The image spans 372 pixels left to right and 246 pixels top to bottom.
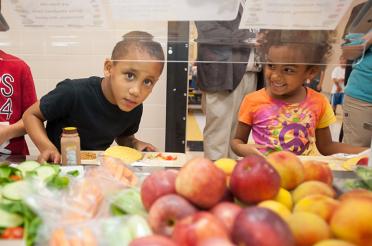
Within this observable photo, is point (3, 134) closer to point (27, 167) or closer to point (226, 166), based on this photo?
point (27, 167)

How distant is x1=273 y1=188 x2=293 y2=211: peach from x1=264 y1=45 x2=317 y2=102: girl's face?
0.52 meters

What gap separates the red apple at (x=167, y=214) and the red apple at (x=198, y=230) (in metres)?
0.03

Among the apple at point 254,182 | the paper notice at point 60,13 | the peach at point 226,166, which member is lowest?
the peach at point 226,166

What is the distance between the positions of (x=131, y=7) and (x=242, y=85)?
73.3 inches

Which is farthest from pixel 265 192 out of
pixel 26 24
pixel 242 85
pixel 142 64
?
pixel 242 85

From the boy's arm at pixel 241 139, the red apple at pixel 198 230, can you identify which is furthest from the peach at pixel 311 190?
the boy's arm at pixel 241 139

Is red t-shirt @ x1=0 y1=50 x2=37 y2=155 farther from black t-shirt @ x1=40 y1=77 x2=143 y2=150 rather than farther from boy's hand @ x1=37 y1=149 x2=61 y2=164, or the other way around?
boy's hand @ x1=37 y1=149 x2=61 y2=164

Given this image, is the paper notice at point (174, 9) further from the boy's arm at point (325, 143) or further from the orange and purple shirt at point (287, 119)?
the boy's arm at point (325, 143)

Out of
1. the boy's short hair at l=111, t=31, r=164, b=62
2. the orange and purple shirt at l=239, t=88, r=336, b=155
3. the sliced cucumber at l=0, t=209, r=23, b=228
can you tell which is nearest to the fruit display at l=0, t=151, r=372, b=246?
the sliced cucumber at l=0, t=209, r=23, b=228

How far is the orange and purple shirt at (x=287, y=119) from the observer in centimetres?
178

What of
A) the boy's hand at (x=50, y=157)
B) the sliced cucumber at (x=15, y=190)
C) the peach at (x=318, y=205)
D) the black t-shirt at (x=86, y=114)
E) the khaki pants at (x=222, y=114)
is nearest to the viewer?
the peach at (x=318, y=205)

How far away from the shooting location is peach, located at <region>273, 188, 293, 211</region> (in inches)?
26.6

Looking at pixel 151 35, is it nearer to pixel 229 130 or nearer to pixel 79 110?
pixel 79 110

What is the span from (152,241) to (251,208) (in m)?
0.17
